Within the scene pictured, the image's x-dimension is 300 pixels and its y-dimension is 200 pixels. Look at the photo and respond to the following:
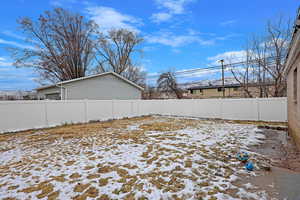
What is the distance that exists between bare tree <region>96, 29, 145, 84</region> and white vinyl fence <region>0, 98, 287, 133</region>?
41.0 feet

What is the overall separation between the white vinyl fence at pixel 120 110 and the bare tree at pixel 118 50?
1248 centimetres

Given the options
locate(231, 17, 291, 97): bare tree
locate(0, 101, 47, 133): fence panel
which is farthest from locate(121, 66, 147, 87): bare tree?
locate(0, 101, 47, 133): fence panel

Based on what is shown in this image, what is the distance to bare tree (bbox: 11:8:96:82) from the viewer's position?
54.5ft

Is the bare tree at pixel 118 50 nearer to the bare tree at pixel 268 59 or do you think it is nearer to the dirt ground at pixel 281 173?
the bare tree at pixel 268 59

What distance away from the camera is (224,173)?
280 cm

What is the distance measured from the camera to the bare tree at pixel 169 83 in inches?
1008

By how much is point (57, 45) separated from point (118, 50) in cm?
786

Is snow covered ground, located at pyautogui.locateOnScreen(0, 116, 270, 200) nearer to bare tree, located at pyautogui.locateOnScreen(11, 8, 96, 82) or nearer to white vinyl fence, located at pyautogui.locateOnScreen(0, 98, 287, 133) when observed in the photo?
white vinyl fence, located at pyautogui.locateOnScreen(0, 98, 287, 133)

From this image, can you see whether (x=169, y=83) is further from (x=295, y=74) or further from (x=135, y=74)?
(x=295, y=74)

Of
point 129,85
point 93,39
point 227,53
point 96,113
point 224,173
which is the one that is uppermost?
point 93,39

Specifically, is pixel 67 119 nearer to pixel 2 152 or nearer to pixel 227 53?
pixel 2 152

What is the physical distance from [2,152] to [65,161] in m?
2.23

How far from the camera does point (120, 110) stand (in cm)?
1095

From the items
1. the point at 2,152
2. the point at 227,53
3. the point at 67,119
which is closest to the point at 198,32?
the point at 227,53
